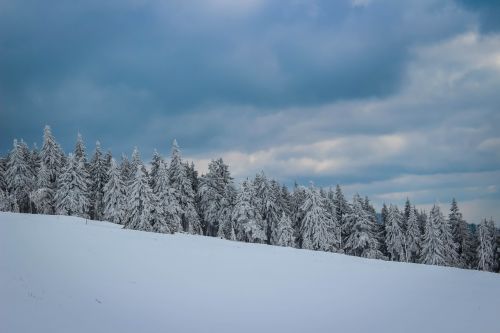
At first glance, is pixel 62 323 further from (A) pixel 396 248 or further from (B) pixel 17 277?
(A) pixel 396 248

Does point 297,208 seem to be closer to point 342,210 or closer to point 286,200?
point 286,200

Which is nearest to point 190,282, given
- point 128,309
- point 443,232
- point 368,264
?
point 128,309

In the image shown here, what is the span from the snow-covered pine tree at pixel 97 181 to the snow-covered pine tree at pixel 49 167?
535cm

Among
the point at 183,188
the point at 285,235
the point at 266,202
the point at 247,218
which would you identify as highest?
the point at 183,188

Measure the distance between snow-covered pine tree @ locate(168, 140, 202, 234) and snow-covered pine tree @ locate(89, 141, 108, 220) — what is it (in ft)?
40.2

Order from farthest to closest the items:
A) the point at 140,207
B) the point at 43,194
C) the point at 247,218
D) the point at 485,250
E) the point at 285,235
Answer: the point at 485,250 < the point at 247,218 < the point at 285,235 < the point at 43,194 < the point at 140,207

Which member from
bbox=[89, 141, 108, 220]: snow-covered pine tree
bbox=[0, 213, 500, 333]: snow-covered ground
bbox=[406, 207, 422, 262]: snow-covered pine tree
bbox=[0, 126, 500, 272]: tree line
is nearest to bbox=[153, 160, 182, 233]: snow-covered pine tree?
bbox=[0, 126, 500, 272]: tree line

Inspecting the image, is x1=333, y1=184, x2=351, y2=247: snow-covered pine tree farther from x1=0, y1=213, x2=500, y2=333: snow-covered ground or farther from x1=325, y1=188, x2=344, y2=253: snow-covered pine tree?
x1=0, y1=213, x2=500, y2=333: snow-covered ground

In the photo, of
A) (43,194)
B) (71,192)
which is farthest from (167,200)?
(43,194)

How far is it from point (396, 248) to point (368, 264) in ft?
149

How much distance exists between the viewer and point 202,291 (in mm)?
22078

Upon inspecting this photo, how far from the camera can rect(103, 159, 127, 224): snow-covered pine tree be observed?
6569 centimetres

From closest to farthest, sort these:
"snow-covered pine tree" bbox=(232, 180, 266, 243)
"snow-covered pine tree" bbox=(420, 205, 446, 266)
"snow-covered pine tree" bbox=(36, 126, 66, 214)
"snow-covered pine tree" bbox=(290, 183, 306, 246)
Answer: "snow-covered pine tree" bbox=(232, 180, 266, 243)
"snow-covered pine tree" bbox=(36, 126, 66, 214)
"snow-covered pine tree" bbox=(420, 205, 446, 266)
"snow-covered pine tree" bbox=(290, 183, 306, 246)

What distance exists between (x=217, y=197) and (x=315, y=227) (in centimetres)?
1774
